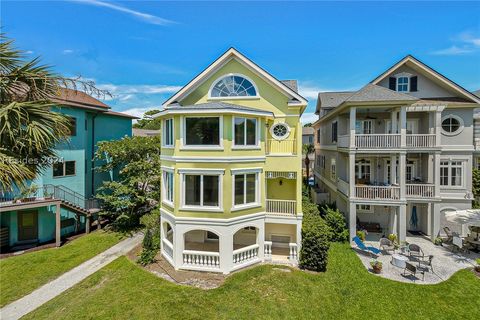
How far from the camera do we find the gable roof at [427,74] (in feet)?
56.3

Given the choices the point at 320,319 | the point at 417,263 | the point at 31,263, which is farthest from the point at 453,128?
the point at 31,263

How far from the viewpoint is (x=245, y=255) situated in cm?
1334

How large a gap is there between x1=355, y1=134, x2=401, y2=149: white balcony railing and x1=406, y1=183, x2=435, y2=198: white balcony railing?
323 centimetres

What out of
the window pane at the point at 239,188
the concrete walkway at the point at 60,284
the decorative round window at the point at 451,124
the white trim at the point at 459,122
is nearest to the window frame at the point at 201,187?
the window pane at the point at 239,188

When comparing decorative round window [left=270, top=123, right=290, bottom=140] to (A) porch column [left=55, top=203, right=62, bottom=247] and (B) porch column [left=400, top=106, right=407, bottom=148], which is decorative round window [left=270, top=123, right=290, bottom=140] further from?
(A) porch column [left=55, top=203, right=62, bottom=247]

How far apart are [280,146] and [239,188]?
4.06 meters

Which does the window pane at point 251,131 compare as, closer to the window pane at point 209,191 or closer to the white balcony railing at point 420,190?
the window pane at point 209,191

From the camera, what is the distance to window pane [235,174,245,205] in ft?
42.8

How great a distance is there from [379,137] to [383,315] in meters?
10.6

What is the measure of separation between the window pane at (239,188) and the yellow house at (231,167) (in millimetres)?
55

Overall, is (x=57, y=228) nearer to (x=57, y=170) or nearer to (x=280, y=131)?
(x=57, y=170)

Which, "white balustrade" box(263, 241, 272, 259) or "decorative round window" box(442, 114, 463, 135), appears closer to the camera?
"white balustrade" box(263, 241, 272, 259)

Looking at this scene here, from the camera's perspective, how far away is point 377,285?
11.5 meters

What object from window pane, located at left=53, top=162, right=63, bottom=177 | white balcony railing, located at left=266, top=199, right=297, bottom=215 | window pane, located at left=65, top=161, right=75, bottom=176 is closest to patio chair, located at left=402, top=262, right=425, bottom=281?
white balcony railing, located at left=266, top=199, right=297, bottom=215
